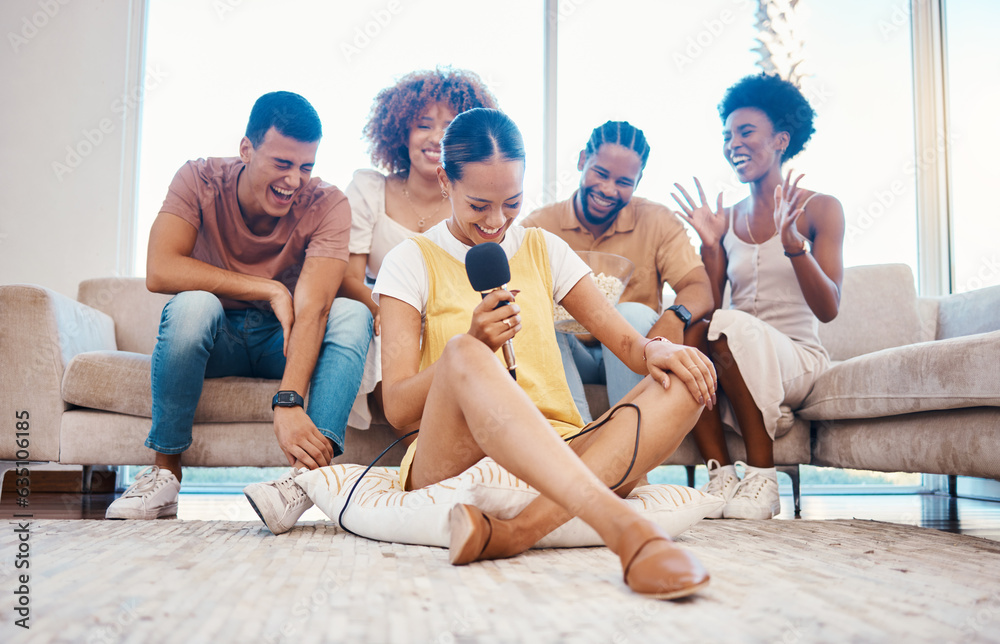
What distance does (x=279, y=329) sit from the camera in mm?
1884

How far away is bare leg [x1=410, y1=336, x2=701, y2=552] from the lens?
87 centimetres

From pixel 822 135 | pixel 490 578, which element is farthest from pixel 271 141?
pixel 822 135

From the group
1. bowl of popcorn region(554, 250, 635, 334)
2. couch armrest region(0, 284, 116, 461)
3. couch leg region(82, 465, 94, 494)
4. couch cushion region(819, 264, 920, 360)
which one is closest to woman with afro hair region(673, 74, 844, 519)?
bowl of popcorn region(554, 250, 635, 334)

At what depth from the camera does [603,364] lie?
79.2 inches

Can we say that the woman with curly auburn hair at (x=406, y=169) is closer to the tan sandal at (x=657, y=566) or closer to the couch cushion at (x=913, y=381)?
the couch cushion at (x=913, y=381)

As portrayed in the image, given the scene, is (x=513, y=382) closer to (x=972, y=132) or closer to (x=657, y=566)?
(x=657, y=566)

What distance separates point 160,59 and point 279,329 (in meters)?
1.93

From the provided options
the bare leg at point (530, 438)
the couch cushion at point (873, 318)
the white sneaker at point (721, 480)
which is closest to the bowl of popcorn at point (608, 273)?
the white sneaker at point (721, 480)

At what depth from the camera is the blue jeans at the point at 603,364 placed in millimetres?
1794

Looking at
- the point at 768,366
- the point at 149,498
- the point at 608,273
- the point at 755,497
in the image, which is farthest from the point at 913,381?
the point at 149,498

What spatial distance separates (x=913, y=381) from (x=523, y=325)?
3.16 ft

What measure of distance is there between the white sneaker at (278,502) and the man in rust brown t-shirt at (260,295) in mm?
141

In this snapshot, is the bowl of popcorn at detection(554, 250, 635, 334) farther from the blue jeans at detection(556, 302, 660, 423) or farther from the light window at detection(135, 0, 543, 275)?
the light window at detection(135, 0, 543, 275)

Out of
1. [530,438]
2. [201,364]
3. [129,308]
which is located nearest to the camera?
[530,438]
